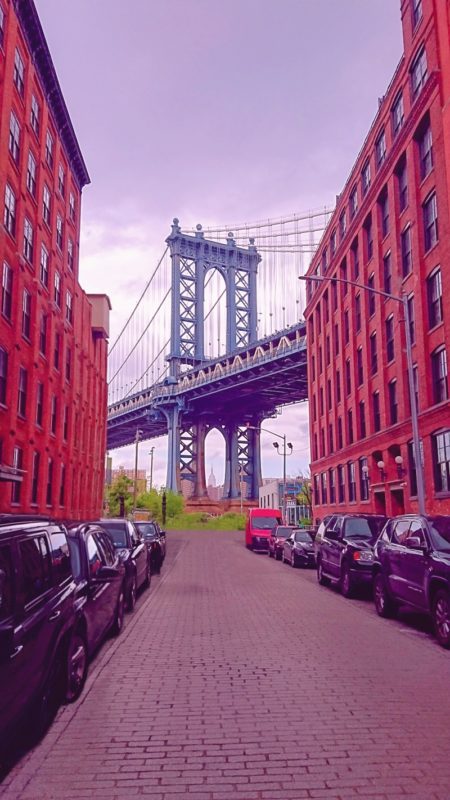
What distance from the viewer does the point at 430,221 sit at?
92.4 ft

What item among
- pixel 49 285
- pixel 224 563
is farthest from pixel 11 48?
pixel 224 563

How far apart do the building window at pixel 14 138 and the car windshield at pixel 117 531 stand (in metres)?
18.0

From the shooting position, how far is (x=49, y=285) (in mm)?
32312

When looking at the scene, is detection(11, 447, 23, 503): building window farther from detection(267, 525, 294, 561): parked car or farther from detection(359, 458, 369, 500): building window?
detection(359, 458, 369, 500): building window

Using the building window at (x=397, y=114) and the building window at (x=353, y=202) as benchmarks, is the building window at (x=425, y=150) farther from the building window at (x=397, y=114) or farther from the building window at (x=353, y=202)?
the building window at (x=353, y=202)

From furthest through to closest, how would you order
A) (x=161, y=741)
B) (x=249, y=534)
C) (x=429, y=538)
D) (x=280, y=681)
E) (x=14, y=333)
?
(x=249, y=534) < (x=14, y=333) < (x=429, y=538) < (x=280, y=681) < (x=161, y=741)

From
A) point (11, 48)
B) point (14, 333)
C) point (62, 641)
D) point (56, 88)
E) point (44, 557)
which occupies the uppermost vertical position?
point (56, 88)

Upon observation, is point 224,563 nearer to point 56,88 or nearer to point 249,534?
point 249,534

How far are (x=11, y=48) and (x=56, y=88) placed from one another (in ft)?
22.0

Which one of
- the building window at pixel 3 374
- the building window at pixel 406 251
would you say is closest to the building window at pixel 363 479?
the building window at pixel 406 251

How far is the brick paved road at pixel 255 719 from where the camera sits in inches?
174

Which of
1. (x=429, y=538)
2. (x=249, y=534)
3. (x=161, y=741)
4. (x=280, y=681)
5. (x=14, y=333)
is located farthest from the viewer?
(x=249, y=534)

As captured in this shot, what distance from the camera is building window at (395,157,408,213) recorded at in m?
31.5

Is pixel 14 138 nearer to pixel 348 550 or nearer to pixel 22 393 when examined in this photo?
pixel 22 393
